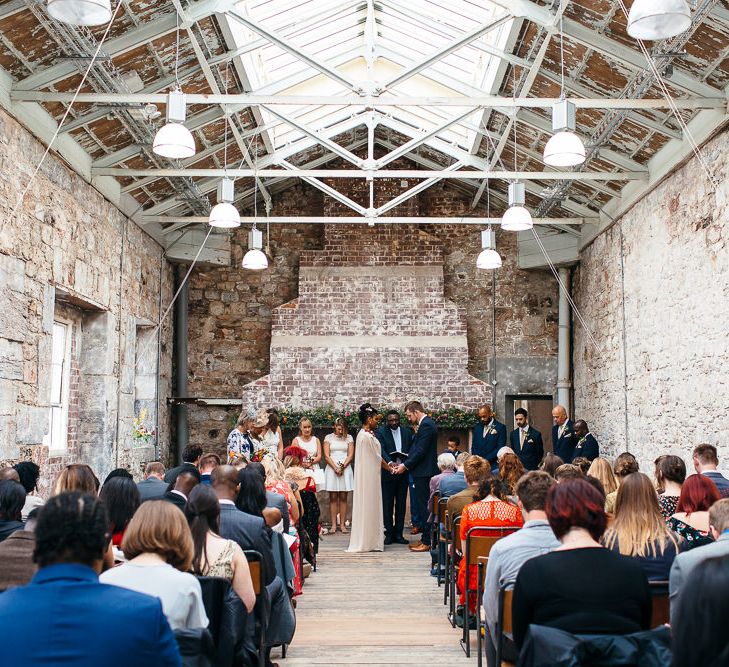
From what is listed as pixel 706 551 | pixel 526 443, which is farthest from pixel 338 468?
pixel 706 551

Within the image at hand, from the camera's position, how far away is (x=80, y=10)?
15.6 feet

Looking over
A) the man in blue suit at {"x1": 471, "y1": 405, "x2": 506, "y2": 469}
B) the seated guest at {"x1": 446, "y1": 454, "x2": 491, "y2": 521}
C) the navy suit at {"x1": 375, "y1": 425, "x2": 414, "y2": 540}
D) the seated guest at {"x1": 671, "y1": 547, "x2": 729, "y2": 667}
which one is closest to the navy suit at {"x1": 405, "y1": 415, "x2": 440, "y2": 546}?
the navy suit at {"x1": 375, "y1": 425, "x2": 414, "y2": 540}

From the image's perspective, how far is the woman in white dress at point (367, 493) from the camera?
9.73 m

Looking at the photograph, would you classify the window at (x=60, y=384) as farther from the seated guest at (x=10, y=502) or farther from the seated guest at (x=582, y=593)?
the seated guest at (x=582, y=593)

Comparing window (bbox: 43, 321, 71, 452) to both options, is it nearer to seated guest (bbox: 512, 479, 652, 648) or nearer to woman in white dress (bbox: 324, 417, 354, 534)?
woman in white dress (bbox: 324, 417, 354, 534)

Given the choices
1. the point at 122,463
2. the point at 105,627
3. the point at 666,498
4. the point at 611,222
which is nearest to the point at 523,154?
the point at 611,222

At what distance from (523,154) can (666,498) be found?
7881 mm

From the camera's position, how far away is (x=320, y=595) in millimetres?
7348

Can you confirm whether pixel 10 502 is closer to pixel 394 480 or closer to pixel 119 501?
pixel 119 501

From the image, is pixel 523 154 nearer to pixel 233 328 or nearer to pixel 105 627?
pixel 233 328

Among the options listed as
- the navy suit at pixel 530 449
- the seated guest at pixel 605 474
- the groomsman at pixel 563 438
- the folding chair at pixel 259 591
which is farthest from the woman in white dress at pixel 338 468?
the folding chair at pixel 259 591

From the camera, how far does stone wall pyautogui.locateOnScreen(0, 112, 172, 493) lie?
315 inches

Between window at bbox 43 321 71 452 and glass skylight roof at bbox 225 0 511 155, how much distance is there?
151 inches

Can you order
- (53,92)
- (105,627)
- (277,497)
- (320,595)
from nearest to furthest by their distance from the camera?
(105,627), (277,497), (320,595), (53,92)
